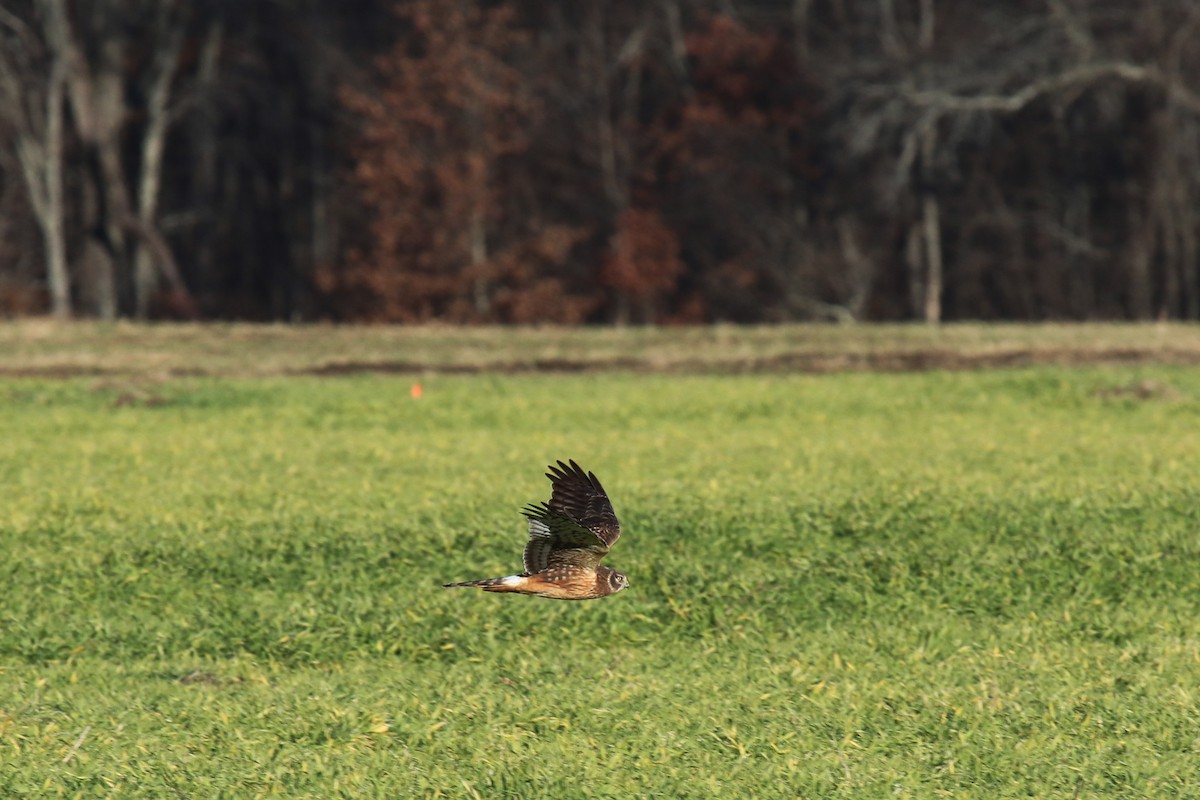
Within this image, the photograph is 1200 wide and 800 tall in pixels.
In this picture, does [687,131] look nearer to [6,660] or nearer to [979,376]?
[979,376]

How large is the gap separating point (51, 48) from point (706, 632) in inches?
1062

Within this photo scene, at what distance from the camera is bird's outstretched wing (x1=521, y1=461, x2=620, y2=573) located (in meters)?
7.42

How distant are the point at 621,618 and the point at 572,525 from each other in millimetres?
3248

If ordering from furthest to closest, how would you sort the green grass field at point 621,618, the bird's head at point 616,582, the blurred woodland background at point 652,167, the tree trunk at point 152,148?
the tree trunk at point 152,148 < the blurred woodland background at point 652,167 < the green grass field at point 621,618 < the bird's head at point 616,582

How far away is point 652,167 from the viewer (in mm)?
37594

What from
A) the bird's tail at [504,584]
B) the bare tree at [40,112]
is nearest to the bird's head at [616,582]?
the bird's tail at [504,584]

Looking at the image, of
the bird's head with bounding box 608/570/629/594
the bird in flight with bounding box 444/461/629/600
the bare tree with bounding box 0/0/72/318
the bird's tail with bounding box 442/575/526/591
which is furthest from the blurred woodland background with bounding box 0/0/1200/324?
the bird's tail with bounding box 442/575/526/591

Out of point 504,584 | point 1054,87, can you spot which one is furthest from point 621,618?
point 1054,87

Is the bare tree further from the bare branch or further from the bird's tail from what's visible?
the bird's tail

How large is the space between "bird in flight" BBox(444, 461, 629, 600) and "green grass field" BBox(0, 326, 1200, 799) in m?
0.80

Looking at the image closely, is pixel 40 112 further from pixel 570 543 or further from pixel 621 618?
pixel 570 543

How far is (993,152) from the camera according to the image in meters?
36.5

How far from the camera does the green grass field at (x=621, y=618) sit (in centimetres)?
800

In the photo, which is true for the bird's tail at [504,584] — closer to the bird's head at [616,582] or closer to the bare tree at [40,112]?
the bird's head at [616,582]
